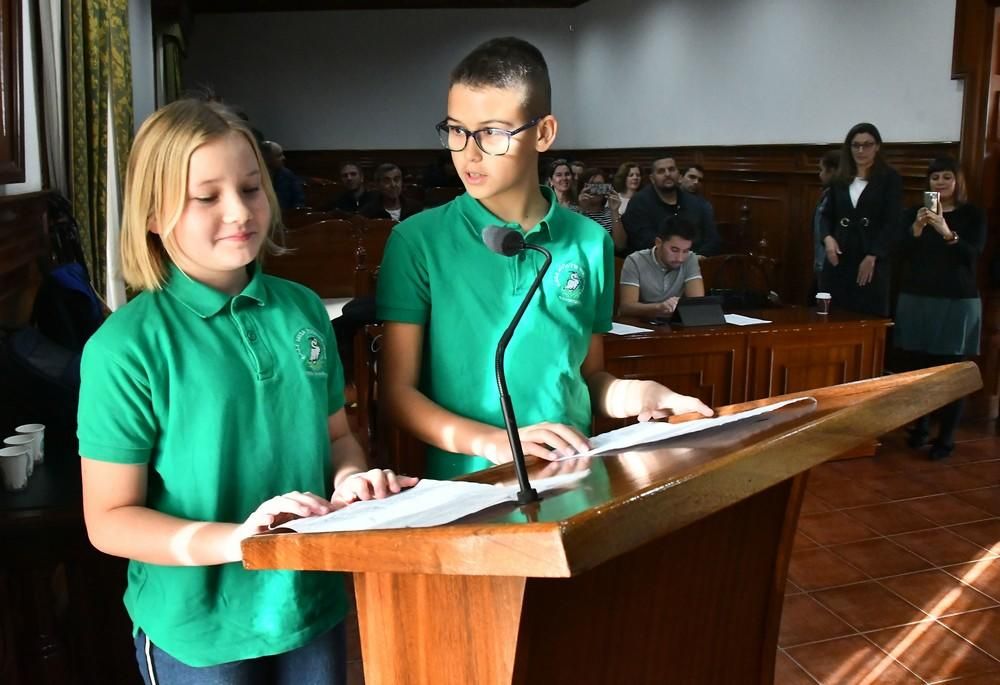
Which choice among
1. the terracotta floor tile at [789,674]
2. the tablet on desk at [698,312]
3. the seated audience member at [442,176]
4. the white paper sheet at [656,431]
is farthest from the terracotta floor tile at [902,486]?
the seated audience member at [442,176]

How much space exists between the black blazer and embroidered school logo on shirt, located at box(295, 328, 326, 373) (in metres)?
4.57

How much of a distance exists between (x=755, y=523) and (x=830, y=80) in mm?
6199

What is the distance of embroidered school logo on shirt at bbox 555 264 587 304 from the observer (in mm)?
1446

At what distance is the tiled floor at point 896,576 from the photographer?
269 cm

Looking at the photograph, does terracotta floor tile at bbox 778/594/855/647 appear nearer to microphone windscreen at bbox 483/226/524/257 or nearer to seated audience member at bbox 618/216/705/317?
seated audience member at bbox 618/216/705/317

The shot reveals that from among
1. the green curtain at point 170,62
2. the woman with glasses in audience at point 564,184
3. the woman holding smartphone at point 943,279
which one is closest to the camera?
the woman holding smartphone at point 943,279

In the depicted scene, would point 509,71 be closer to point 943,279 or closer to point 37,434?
point 37,434

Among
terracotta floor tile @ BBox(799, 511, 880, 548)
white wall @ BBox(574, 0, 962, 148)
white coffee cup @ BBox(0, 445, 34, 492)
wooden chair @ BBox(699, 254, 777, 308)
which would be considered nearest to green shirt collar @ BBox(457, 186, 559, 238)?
white coffee cup @ BBox(0, 445, 34, 492)

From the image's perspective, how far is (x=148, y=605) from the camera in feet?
3.86

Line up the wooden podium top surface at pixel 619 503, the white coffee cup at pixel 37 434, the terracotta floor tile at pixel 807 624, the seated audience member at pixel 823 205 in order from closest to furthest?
the wooden podium top surface at pixel 619 503, the white coffee cup at pixel 37 434, the terracotta floor tile at pixel 807 624, the seated audience member at pixel 823 205

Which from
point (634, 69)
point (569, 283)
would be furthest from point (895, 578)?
point (634, 69)

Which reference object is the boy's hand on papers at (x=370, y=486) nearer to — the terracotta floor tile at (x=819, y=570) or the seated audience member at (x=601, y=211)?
the terracotta floor tile at (x=819, y=570)

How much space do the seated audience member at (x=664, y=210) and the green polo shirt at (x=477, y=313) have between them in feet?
14.6

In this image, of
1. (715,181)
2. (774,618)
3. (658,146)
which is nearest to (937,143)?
(715,181)
